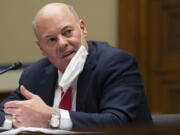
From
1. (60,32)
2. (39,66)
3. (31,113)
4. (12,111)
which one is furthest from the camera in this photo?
(39,66)

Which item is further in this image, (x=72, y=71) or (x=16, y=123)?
(x=72, y=71)

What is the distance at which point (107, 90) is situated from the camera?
1.66m

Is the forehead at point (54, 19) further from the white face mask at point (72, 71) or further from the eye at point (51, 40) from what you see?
the white face mask at point (72, 71)

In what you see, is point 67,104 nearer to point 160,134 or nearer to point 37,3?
point 160,134

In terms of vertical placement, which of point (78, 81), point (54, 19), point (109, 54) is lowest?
point (78, 81)

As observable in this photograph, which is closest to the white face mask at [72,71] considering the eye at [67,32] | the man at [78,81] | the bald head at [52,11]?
the man at [78,81]

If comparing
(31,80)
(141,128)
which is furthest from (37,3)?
(141,128)

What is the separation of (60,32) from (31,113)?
46cm

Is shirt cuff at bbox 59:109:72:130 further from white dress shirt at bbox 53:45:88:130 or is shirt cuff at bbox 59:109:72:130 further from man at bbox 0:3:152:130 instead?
white dress shirt at bbox 53:45:88:130

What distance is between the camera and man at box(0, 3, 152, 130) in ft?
5.00

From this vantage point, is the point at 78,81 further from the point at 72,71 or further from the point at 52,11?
the point at 52,11

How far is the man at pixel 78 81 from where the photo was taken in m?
1.53

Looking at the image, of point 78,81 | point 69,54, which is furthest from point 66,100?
point 69,54

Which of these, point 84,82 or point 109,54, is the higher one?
point 109,54
